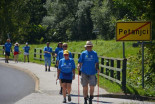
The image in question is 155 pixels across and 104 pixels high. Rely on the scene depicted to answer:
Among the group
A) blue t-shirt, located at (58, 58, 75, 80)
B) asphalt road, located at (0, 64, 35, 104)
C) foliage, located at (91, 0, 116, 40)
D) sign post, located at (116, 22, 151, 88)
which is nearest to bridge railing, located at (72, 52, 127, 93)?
sign post, located at (116, 22, 151, 88)

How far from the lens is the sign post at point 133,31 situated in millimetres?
17234

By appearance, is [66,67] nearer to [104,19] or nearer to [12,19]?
[12,19]

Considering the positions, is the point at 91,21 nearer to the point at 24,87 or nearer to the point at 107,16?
the point at 107,16

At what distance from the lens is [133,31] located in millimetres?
17328

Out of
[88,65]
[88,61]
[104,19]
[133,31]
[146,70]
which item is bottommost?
[146,70]

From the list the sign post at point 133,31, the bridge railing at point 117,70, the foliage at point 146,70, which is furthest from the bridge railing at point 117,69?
the sign post at point 133,31

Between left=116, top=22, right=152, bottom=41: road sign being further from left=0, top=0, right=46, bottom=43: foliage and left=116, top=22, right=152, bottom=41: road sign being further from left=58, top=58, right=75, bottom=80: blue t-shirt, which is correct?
left=0, top=0, right=46, bottom=43: foliage

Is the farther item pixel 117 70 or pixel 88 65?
pixel 117 70

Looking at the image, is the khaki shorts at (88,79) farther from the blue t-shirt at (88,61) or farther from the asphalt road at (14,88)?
the asphalt road at (14,88)

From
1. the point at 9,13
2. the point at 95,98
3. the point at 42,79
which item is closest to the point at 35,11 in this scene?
the point at 9,13

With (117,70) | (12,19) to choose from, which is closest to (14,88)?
(117,70)

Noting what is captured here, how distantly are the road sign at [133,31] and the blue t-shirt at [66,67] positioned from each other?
4449mm

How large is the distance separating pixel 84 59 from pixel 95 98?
2.19 meters

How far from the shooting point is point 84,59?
41.9 feet
